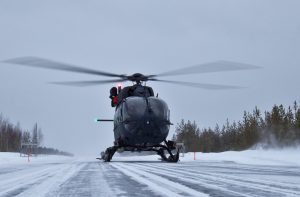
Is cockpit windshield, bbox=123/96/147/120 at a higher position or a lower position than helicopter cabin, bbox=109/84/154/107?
lower

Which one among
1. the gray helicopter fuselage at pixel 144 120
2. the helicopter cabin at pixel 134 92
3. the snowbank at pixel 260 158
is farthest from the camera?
the helicopter cabin at pixel 134 92

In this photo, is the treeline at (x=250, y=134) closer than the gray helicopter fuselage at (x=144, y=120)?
No

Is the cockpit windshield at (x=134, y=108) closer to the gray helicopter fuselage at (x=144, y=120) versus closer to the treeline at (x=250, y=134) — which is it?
the gray helicopter fuselage at (x=144, y=120)

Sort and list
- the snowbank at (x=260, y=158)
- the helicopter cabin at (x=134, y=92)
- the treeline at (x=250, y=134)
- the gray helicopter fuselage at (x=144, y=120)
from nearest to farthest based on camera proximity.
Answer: the gray helicopter fuselage at (x=144, y=120)
the snowbank at (x=260, y=158)
the helicopter cabin at (x=134, y=92)
the treeline at (x=250, y=134)

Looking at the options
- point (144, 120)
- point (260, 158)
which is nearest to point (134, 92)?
point (144, 120)

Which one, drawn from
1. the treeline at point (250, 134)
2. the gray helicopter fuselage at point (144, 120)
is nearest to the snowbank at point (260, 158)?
the gray helicopter fuselage at point (144, 120)

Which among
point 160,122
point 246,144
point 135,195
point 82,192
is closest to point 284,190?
point 135,195

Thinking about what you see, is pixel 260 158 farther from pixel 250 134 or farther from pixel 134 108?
pixel 250 134

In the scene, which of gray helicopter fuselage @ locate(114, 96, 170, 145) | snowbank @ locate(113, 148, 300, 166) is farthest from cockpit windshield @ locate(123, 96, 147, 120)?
snowbank @ locate(113, 148, 300, 166)

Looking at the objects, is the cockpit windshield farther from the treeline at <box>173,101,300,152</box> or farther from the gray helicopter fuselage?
the treeline at <box>173,101,300,152</box>

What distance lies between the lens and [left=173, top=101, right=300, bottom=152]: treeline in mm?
76000

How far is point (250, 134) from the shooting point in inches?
3634

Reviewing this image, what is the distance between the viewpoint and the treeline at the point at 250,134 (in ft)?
249

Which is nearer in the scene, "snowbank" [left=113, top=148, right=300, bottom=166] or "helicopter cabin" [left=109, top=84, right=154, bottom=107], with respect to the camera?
"snowbank" [left=113, top=148, right=300, bottom=166]
